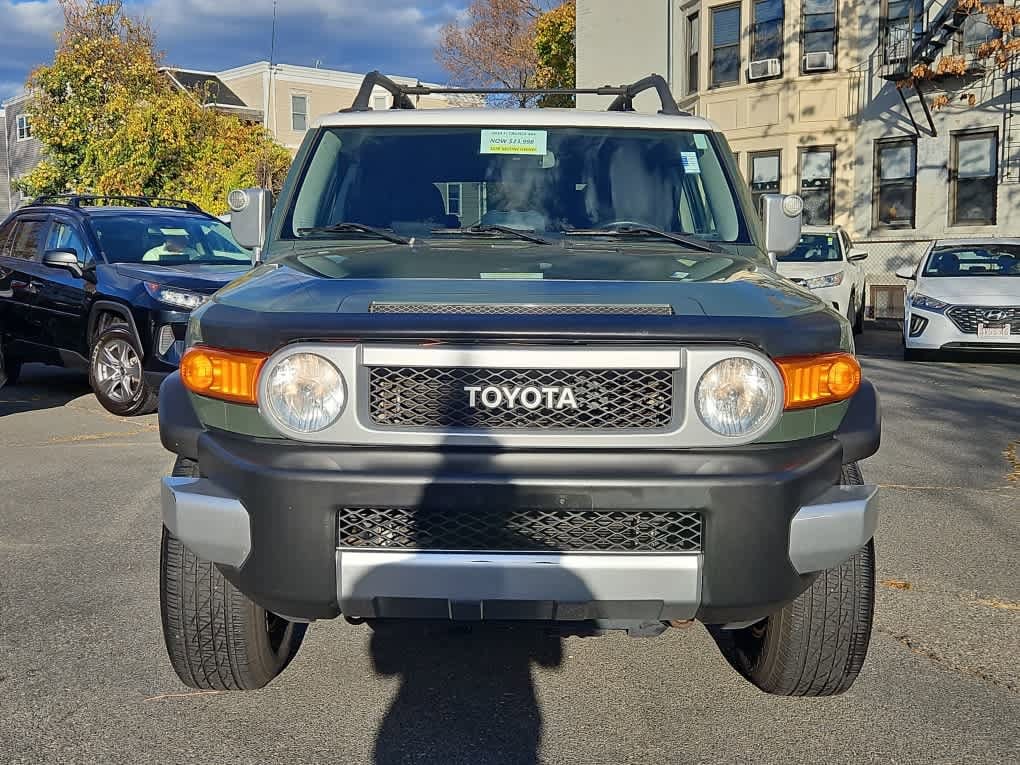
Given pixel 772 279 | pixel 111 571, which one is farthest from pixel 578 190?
pixel 111 571

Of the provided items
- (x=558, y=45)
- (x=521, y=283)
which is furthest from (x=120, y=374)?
(x=558, y=45)

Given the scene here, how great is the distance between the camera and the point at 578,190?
4301 millimetres

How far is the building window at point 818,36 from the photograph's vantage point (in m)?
23.5

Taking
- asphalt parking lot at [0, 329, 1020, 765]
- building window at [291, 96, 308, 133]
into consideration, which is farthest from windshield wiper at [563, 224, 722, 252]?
building window at [291, 96, 308, 133]

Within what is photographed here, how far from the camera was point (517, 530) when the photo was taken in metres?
2.77

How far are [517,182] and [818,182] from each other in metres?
21.2

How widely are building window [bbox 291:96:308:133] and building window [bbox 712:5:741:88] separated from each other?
27.5m

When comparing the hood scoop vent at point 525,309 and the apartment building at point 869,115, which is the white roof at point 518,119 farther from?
the apartment building at point 869,115

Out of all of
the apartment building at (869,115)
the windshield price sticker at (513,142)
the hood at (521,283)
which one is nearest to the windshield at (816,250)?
the apartment building at (869,115)

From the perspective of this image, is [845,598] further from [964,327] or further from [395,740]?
[964,327]

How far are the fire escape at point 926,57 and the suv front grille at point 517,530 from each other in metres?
20.8

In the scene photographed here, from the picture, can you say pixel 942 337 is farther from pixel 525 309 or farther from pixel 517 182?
pixel 525 309

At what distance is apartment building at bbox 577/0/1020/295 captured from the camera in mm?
21906

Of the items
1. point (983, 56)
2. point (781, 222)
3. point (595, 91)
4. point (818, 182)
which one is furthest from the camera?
point (818, 182)
